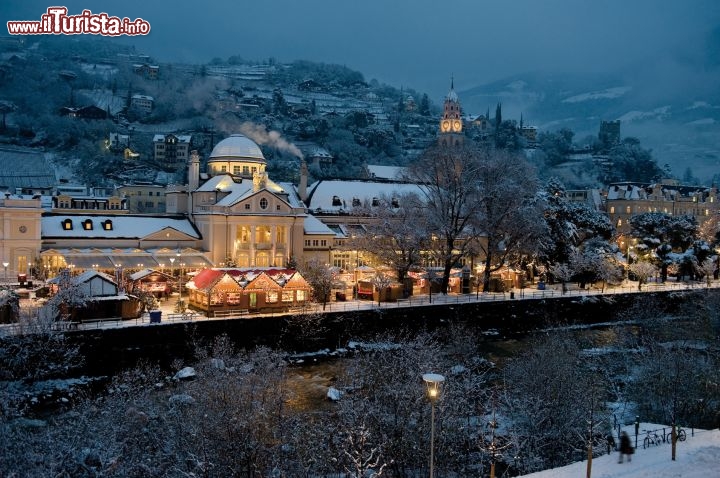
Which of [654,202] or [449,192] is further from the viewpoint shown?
[654,202]

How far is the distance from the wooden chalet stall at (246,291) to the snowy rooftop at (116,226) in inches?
507

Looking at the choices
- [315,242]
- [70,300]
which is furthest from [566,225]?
[70,300]

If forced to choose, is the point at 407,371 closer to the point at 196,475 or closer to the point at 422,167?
the point at 196,475

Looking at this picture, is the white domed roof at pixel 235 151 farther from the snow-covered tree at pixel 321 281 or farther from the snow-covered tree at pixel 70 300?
the snow-covered tree at pixel 70 300

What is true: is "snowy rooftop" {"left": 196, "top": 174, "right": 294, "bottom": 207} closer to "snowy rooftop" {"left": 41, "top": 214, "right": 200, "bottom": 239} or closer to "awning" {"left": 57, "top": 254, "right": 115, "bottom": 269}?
"snowy rooftop" {"left": 41, "top": 214, "right": 200, "bottom": 239}

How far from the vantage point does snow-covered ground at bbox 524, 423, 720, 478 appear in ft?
54.6

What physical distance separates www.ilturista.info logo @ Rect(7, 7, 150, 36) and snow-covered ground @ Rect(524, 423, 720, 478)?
7108 cm

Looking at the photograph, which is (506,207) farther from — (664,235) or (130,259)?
(130,259)

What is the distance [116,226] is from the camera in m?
51.4

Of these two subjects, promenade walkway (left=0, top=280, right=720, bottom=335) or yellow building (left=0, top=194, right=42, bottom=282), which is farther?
yellow building (left=0, top=194, right=42, bottom=282)

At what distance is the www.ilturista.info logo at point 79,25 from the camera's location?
237 feet

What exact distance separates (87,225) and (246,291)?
18.4 meters

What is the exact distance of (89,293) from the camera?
119 ft

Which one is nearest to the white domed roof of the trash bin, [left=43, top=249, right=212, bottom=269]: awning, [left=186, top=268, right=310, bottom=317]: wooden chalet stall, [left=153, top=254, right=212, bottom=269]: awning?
[left=43, top=249, right=212, bottom=269]: awning
